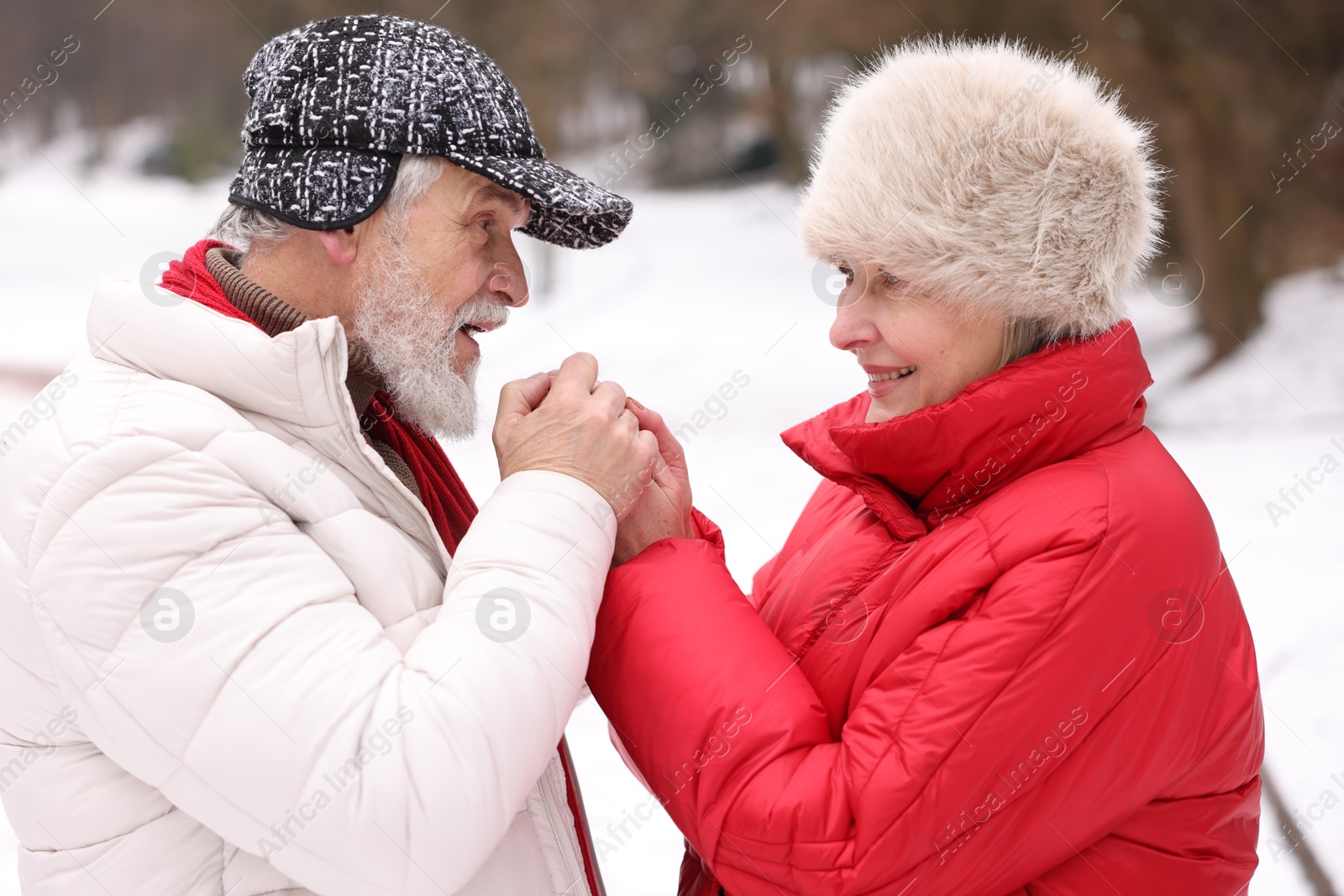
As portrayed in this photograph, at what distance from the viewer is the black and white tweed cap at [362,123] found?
158 centimetres

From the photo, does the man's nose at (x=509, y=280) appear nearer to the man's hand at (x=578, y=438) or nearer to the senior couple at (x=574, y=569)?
the senior couple at (x=574, y=569)

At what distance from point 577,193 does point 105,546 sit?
878mm

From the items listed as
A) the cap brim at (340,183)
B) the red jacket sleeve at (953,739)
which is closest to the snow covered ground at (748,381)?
the cap brim at (340,183)

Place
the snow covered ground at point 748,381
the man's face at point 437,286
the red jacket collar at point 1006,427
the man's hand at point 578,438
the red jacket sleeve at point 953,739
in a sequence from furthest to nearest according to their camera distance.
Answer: the snow covered ground at point 748,381 < the man's face at point 437,286 < the man's hand at point 578,438 < the red jacket collar at point 1006,427 < the red jacket sleeve at point 953,739

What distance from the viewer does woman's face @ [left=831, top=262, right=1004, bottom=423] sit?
1578 millimetres

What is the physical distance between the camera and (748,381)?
25.9 feet

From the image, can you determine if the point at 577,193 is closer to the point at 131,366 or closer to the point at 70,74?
the point at 131,366

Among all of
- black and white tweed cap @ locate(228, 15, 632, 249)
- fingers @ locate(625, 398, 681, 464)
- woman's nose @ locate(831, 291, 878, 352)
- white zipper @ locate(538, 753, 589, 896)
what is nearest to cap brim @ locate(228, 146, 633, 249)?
black and white tweed cap @ locate(228, 15, 632, 249)

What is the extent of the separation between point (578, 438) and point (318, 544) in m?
0.40

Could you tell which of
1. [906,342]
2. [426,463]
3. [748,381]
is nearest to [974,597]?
[906,342]

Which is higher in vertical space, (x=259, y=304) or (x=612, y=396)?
(x=259, y=304)

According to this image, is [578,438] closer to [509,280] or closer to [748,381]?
[509,280]

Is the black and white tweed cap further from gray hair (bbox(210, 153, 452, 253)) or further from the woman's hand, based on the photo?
the woman's hand

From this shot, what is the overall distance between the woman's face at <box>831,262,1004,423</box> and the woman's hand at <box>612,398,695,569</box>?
1.11 ft
